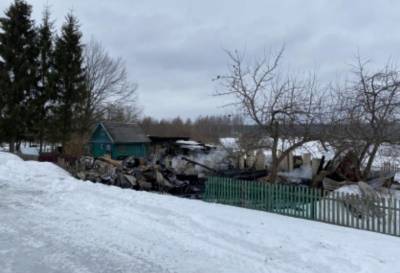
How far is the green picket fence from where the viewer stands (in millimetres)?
9578

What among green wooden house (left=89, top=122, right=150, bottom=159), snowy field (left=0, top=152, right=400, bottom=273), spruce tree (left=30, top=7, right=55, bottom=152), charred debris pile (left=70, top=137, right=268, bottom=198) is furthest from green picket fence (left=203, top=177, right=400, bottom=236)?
spruce tree (left=30, top=7, right=55, bottom=152)

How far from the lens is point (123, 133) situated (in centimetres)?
2488

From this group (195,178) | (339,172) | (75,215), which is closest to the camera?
(75,215)

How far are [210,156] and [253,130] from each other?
613 centimetres

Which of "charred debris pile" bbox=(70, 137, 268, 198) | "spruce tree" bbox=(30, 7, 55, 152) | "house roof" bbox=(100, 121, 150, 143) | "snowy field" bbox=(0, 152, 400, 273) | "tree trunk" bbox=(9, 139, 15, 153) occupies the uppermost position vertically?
"spruce tree" bbox=(30, 7, 55, 152)

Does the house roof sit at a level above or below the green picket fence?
above

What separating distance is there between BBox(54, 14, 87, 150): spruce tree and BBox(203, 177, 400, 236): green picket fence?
1881 cm

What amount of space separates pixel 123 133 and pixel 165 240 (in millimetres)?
18556

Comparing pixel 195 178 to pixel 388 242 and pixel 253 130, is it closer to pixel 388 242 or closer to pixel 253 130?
pixel 253 130

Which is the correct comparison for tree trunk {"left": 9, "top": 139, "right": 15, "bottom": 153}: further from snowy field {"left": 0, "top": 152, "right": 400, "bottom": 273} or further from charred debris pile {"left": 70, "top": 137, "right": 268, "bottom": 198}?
snowy field {"left": 0, "top": 152, "right": 400, "bottom": 273}

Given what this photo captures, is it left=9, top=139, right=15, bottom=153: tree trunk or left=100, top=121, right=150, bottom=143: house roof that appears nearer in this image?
left=100, top=121, right=150, bottom=143: house roof

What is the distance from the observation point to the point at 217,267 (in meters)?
5.59

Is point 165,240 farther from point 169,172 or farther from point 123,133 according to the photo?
point 123,133

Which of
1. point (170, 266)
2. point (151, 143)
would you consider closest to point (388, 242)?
point (170, 266)
